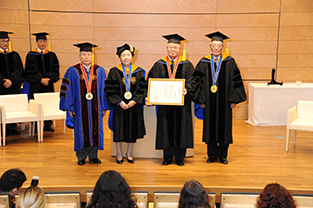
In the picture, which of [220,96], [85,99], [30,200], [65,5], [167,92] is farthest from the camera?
[65,5]

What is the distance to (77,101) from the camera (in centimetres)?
493

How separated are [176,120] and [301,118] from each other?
2.42 meters

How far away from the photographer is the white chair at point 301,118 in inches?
218

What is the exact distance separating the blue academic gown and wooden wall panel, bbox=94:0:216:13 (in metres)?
3.81

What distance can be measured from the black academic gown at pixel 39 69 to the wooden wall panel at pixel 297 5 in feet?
17.8

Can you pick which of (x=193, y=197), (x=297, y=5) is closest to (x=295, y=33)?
(x=297, y=5)

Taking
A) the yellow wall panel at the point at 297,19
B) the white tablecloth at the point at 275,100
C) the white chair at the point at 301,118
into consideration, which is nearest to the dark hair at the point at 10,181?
the white chair at the point at 301,118

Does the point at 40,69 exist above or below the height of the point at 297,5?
below

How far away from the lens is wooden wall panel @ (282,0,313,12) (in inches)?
326

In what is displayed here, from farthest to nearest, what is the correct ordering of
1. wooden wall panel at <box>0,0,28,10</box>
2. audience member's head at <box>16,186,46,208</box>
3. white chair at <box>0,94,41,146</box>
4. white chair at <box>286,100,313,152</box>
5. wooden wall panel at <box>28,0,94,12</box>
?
1. wooden wall panel at <box>28,0,94,12</box>
2. wooden wall panel at <box>0,0,28,10</box>
3. white chair at <box>0,94,41,146</box>
4. white chair at <box>286,100,313,152</box>
5. audience member's head at <box>16,186,46,208</box>

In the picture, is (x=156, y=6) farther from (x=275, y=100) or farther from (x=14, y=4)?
(x=275, y=100)

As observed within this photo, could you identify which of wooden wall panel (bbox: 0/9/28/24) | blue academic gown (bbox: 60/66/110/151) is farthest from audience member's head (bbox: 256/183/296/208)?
wooden wall panel (bbox: 0/9/28/24)

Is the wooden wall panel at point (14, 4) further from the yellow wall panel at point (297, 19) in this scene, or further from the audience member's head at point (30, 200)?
the audience member's head at point (30, 200)

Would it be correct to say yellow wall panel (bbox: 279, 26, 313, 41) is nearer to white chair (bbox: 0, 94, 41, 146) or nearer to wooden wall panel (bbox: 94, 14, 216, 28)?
wooden wall panel (bbox: 94, 14, 216, 28)
